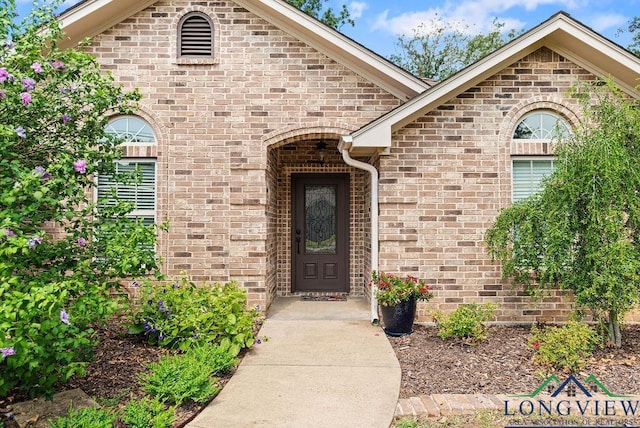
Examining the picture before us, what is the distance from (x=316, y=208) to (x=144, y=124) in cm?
360

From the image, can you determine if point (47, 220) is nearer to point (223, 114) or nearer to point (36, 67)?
point (36, 67)

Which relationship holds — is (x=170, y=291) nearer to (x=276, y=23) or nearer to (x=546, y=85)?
(x=276, y=23)

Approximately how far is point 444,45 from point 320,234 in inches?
704

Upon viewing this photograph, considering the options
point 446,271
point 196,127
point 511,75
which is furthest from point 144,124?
point 511,75

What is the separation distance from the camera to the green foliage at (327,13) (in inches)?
845

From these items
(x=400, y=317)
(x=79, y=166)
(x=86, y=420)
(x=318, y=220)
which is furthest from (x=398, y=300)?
(x=79, y=166)

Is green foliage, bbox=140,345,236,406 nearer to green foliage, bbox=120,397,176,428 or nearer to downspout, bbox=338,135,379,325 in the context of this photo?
green foliage, bbox=120,397,176,428

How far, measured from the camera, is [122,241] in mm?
4133

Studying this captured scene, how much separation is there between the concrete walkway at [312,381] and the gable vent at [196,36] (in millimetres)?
4237

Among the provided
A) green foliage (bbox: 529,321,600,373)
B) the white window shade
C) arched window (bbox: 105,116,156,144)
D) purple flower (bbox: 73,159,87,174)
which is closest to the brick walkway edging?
green foliage (bbox: 529,321,600,373)

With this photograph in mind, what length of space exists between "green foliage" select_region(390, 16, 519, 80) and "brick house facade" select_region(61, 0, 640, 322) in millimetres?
16981

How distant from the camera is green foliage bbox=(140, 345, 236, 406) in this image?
12.8ft

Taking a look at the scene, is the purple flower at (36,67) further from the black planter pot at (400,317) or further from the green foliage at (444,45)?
the green foliage at (444,45)

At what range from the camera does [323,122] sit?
285 inches
